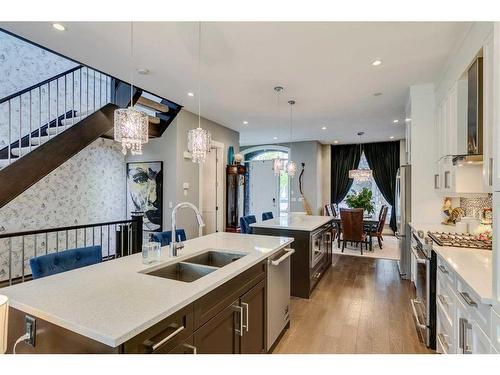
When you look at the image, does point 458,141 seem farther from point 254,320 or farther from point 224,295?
point 224,295

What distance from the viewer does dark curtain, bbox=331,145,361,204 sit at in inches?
353

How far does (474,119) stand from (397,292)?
2523 mm

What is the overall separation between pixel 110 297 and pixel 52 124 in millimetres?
4579

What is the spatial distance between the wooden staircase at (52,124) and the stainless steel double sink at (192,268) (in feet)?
7.29

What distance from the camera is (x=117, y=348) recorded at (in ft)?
3.08

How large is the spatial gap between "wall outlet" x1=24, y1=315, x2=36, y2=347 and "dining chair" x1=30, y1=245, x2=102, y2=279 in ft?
1.99

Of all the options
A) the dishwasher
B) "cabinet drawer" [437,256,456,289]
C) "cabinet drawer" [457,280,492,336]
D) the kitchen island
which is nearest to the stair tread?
the kitchen island

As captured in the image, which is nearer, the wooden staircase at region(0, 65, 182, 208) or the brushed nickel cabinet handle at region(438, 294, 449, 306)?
the brushed nickel cabinet handle at region(438, 294, 449, 306)

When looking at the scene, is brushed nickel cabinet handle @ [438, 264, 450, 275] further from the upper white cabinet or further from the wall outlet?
the wall outlet

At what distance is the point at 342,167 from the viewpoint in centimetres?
913

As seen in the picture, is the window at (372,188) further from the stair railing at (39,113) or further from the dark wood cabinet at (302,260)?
the stair railing at (39,113)

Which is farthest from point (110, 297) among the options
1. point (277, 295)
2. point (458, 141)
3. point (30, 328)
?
point (458, 141)
